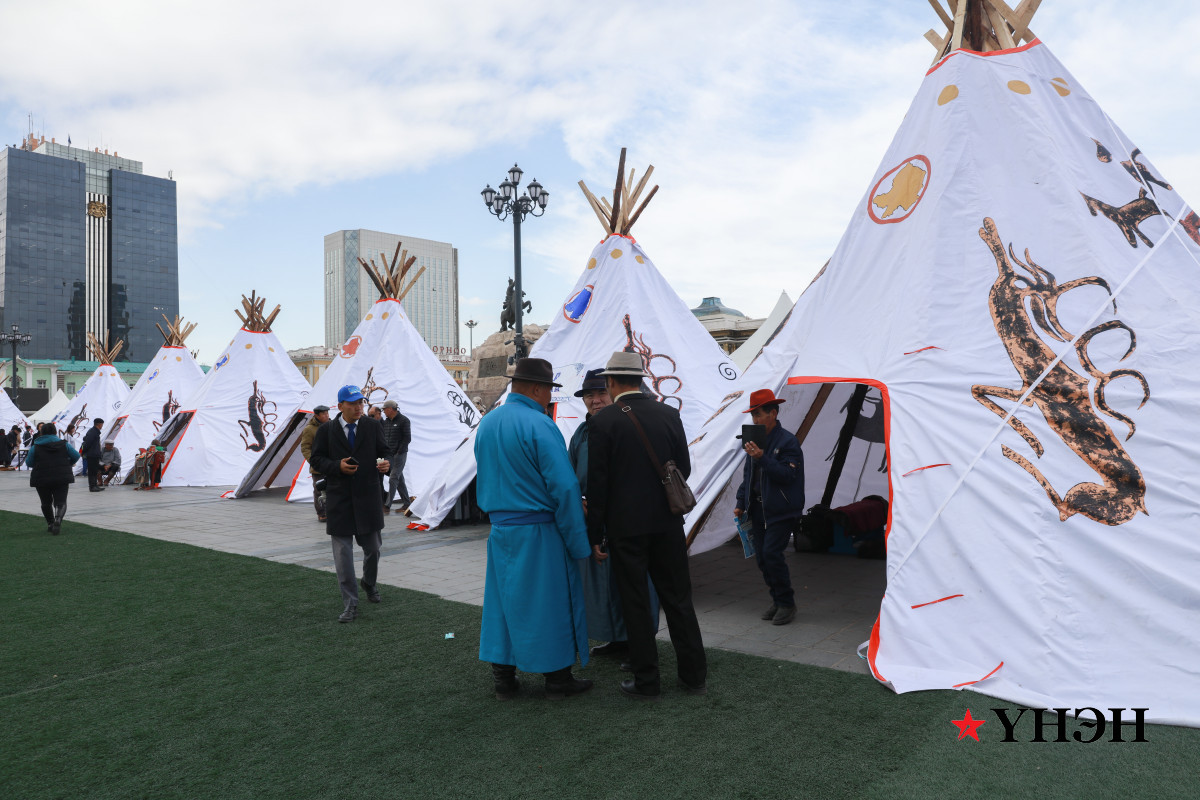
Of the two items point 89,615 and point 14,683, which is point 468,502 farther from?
point 14,683

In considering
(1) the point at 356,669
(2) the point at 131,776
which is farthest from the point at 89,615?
(2) the point at 131,776

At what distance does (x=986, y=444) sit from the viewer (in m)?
4.08

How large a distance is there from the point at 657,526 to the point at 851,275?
8.08 feet

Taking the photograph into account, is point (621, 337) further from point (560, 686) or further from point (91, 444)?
point (91, 444)

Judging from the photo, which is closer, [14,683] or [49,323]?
[14,683]

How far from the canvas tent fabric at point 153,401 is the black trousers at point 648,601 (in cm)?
1674

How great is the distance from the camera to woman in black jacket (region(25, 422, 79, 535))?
959cm

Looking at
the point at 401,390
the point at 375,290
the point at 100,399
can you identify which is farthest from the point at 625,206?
the point at 375,290

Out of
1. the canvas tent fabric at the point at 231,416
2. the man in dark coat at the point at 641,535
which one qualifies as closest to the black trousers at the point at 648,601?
the man in dark coat at the point at 641,535

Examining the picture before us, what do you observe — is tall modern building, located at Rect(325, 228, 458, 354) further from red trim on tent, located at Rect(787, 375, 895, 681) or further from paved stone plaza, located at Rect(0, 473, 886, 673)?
red trim on tent, located at Rect(787, 375, 895, 681)

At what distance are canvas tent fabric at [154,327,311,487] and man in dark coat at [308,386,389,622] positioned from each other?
11216mm

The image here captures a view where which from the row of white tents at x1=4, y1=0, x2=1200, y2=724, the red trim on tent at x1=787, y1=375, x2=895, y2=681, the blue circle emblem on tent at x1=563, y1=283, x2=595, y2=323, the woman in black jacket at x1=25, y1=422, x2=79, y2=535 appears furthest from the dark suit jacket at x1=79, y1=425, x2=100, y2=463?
the red trim on tent at x1=787, y1=375, x2=895, y2=681

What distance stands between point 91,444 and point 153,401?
4.01 meters

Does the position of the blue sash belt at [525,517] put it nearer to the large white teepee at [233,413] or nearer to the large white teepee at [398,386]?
the large white teepee at [398,386]
